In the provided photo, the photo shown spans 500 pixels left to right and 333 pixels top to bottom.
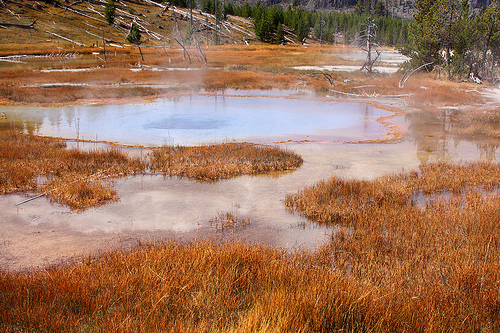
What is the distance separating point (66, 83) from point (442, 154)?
27.6 metres

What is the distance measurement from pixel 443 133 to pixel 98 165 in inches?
525

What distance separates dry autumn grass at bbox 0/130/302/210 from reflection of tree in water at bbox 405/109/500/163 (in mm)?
5181

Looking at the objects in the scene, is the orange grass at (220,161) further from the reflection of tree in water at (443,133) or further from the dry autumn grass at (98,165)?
the reflection of tree in water at (443,133)

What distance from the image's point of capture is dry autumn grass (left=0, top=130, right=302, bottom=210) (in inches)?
348

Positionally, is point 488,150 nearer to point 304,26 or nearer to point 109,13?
point 109,13

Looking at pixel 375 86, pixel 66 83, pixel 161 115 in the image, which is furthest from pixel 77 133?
pixel 375 86

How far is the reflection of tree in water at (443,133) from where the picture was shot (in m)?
13.5

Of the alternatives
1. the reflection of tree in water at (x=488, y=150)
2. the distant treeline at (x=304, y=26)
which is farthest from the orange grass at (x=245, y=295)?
the distant treeline at (x=304, y=26)

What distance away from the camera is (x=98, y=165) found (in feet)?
35.6

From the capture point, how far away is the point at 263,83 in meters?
32.1

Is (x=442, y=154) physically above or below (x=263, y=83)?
below

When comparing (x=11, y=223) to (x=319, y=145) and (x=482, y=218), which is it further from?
(x=319, y=145)

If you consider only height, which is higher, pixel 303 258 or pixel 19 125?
pixel 19 125

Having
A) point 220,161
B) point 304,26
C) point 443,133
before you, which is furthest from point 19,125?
point 304,26
